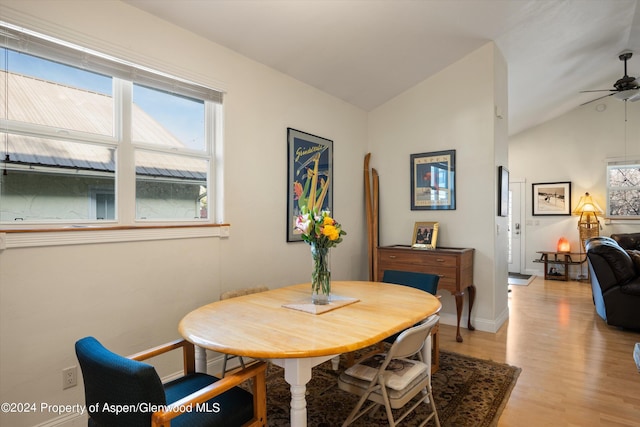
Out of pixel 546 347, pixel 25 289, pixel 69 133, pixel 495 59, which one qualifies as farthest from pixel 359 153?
pixel 25 289

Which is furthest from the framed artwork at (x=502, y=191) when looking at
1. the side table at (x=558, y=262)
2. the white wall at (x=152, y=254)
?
the side table at (x=558, y=262)

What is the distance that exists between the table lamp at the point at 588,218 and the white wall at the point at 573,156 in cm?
14

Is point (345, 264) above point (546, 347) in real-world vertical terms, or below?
above

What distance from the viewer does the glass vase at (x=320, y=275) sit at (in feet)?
6.46

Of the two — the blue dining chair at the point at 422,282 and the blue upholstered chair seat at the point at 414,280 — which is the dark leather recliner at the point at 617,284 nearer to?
the blue dining chair at the point at 422,282

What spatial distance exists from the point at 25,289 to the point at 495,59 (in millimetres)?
4403

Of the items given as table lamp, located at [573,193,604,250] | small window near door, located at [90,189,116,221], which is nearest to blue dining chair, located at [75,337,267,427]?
small window near door, located at [90,189,116,221]

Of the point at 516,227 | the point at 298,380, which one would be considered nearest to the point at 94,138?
the point at 298,380

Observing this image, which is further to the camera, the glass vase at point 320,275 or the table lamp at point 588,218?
the table lamp at point 588,218

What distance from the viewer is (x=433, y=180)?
412 cm

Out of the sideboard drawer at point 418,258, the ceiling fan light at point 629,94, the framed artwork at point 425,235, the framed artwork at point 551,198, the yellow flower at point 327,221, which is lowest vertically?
the sideboard drawer at point 418,258

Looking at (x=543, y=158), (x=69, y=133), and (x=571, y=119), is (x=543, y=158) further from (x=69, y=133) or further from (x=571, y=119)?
(x=69, y=133)

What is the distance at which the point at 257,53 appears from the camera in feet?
9.82

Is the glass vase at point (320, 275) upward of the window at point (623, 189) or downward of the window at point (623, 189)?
downward
